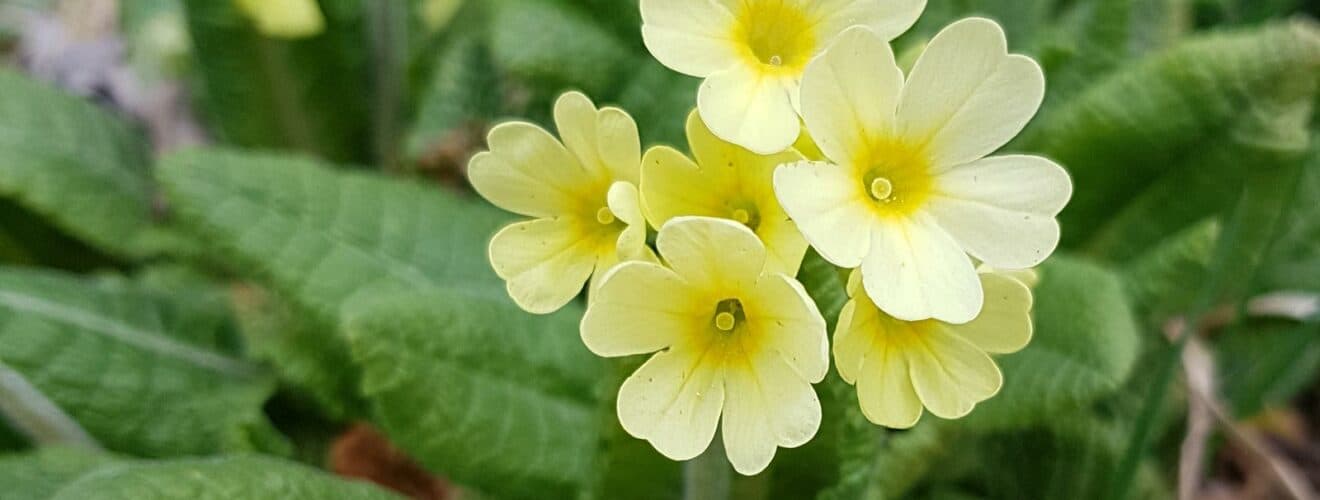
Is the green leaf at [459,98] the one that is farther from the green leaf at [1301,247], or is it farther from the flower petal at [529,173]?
the green leaf at [1301,247]

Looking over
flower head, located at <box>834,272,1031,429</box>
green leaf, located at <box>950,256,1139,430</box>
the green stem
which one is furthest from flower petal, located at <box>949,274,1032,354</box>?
green leaf, located at <box>950,256,1139,430</box>

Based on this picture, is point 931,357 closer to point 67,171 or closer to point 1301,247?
point 1301,247

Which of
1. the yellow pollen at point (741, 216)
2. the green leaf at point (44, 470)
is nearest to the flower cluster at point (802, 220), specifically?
the yellow pollen at point (741, 216)

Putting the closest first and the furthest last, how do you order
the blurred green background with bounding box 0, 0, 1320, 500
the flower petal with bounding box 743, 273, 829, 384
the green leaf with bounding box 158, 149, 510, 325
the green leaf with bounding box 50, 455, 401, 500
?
the flower petal with bounding box 743, 273, 829, 384 → the green leaf with bounding box 50, 455, 401, 500 → the blurred green background with bounding box 0, 0, 1320, 500 → the green leaf with bounding box 158, 149, 510, 325

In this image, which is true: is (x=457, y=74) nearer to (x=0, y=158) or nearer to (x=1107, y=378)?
(x=0, y=158)

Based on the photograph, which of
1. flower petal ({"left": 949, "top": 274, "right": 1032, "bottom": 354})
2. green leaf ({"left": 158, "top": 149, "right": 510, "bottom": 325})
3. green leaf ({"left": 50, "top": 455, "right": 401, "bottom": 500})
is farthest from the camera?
green leaf ({"left": 158, "top": 149, "right": 510, "bottom": 325})

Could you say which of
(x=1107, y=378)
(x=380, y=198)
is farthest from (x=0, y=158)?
(x=1107, y=378)

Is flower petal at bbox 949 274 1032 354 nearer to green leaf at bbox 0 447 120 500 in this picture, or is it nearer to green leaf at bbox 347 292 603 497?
green leaf at bbox 347 292 603 497
